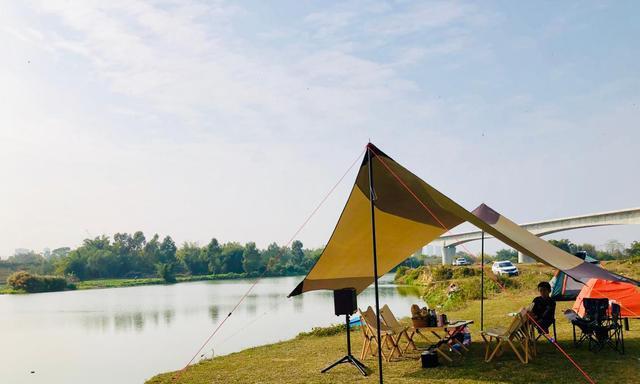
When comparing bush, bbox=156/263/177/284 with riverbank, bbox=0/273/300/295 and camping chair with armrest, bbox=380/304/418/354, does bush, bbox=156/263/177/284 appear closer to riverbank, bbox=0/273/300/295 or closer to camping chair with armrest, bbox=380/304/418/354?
riverbank, bbox=0/273/300/295

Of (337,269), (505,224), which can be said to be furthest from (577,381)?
(337,269)

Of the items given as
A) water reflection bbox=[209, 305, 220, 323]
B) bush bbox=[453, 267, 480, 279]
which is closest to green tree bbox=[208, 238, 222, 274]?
water reflection bbox=[209, 305, 220, 323]

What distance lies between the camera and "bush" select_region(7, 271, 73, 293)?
42281 mm

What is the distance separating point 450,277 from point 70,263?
5098 centimetres

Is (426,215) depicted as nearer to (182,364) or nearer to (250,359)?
(250,359)

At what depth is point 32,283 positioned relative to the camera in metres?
42.7

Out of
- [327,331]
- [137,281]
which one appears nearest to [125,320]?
[327,331]

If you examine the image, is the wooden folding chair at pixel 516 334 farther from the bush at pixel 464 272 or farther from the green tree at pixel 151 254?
the green tree at pixel 151 254

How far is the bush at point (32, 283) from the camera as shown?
42.3 metres

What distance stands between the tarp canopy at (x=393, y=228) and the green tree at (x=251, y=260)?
55.4 metres

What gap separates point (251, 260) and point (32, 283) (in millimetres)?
25795

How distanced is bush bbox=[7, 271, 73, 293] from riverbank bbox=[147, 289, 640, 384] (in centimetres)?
4026

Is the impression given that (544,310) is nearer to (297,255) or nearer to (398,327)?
(398,327)

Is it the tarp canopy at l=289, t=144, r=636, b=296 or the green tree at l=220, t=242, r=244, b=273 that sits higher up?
the tarp canopy at l=289, t=144, r=636, b=296
